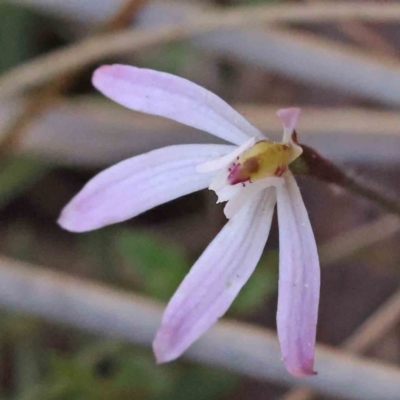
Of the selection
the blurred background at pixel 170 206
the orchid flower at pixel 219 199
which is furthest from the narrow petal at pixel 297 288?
the blurred background at pixel 170 206

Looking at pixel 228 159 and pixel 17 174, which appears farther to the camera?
pixel 17 174

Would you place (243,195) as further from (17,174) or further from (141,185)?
Answer: (17,174)

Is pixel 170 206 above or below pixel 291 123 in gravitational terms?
above

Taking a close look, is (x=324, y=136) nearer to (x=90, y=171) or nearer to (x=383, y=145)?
(x=383, y=145)

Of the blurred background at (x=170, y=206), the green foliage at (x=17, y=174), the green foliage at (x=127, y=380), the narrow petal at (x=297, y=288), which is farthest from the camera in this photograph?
the green foliage at (x=17, y=174)

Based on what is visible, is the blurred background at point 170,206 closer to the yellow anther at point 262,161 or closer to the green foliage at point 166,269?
the green foliage at point 166,269

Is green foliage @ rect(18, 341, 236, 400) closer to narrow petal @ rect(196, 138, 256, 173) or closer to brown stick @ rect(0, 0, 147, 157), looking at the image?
brown stick @ rect(0, 0, 147, 157)

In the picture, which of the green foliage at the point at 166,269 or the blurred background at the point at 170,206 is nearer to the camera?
the blurred background at the point at 170,206

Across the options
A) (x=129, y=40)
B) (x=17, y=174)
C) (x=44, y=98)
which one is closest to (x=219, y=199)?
(x=129, y=40)
